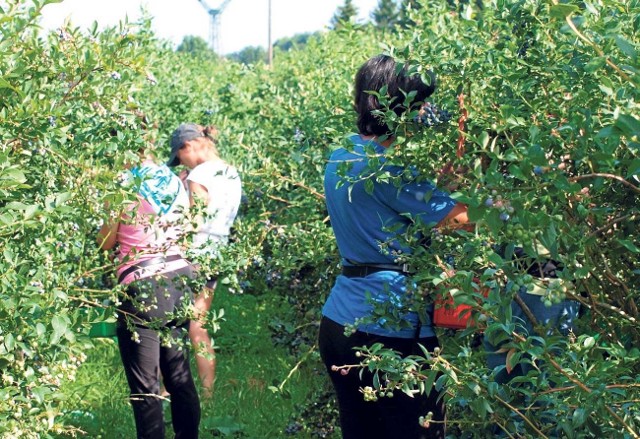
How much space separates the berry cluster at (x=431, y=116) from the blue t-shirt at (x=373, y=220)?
0.14m

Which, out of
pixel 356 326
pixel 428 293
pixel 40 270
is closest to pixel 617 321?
pixel 428 293

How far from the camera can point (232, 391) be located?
6000 millimetres

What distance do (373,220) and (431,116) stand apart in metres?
0.40

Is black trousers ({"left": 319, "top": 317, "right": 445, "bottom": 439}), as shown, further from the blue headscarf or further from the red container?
the blue headscarf

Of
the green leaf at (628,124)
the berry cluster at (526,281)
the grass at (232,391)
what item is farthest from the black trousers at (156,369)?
the green leaf at (628,124)

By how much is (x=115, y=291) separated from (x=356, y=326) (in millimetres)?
834

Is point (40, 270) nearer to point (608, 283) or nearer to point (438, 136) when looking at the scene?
point (438, 136)

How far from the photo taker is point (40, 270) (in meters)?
2.61

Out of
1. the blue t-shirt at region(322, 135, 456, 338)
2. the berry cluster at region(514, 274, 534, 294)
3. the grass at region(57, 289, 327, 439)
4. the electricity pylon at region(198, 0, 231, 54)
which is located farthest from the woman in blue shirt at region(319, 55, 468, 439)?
the electricity pylon at region(198, 0, 231, 54)

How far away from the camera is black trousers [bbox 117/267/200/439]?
4.18 meters

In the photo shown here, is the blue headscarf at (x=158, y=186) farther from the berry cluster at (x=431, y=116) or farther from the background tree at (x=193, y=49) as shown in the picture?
the background tree at (x=193, y=49)

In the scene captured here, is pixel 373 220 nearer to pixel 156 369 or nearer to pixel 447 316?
pixel 447 316

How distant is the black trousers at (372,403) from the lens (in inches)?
111

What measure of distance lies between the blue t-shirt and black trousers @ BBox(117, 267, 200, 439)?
3.94 feet
